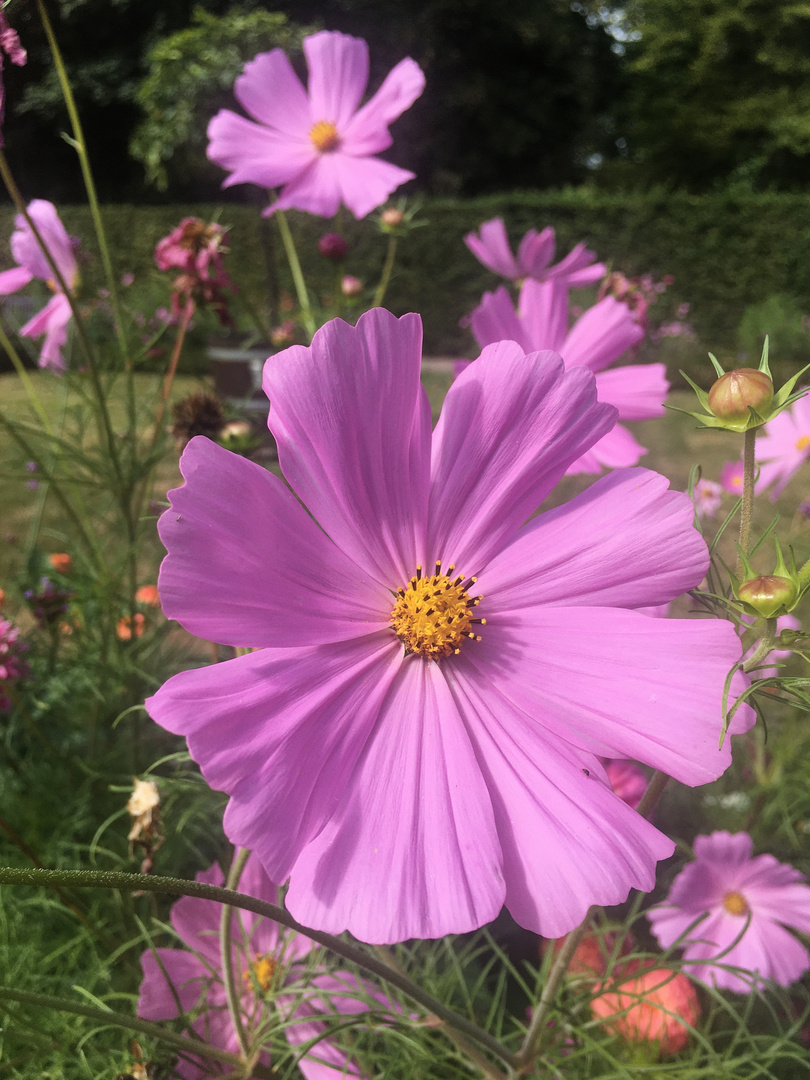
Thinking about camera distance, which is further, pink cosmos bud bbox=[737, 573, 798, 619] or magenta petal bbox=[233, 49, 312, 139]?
magenta petal bbox=[233, 49, 312, 139]

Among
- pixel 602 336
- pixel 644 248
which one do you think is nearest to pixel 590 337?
pixel 602 336

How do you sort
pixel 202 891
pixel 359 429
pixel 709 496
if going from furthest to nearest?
pixel 709 496 → pixel 359 429 → pixel 202 891

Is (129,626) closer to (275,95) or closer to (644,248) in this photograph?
(275,95)

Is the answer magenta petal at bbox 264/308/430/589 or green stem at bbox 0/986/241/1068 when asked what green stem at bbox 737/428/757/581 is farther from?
green stem at bbox 0/986/241/1068

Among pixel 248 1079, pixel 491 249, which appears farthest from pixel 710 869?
pixel 491 249

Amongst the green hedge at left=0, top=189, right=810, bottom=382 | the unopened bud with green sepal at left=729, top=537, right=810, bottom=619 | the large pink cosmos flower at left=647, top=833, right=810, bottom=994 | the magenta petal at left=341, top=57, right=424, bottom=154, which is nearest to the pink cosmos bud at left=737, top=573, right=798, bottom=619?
the unopened bud with green sepal at left=729, top=537, right=810, bottom=619

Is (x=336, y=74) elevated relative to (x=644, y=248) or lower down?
elevated
